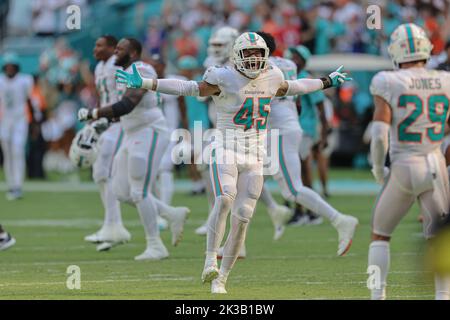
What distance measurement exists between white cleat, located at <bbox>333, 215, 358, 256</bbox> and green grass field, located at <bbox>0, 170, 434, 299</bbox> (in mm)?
123

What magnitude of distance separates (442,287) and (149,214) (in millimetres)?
3700

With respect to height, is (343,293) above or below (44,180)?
below

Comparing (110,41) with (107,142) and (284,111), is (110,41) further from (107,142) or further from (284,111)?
(284,111)

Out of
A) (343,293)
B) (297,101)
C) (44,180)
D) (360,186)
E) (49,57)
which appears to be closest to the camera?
(343,293)

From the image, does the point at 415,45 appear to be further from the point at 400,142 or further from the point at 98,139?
the point at 98,139

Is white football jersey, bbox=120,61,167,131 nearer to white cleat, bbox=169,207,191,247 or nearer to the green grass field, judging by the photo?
white cleat, bbox=169,207,191,247

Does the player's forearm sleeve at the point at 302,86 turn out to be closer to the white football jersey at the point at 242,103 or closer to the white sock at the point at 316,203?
the white football jersey at the point at 242,103

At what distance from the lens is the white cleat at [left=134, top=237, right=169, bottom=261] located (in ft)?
32.5

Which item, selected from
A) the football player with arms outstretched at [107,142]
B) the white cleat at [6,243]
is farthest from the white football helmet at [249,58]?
the white cleat at [6,243]

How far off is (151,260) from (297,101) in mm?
2148

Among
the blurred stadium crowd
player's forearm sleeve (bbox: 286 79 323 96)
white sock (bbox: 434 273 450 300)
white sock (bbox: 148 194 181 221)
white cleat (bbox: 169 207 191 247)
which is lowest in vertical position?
white sock (bbox: 434 273 450 300)

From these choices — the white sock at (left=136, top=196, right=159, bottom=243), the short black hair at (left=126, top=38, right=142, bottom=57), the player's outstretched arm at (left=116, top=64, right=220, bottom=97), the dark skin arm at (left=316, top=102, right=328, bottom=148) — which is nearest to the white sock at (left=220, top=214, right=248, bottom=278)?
the player's outstretched arm at (left=116, top=64, right=220, bottom=97)

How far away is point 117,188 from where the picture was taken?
33.4 ft
